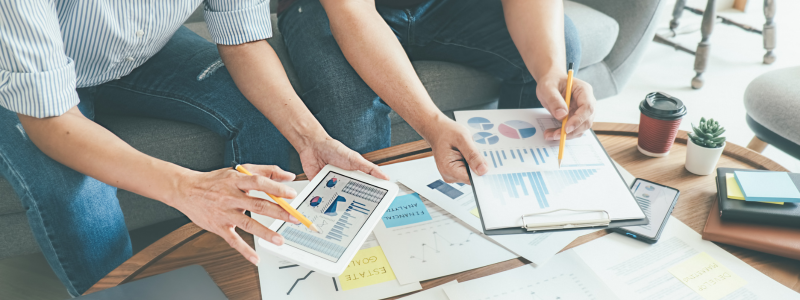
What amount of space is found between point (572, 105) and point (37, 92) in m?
0.85

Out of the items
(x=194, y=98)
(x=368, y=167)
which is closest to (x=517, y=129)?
(x=368, y=167)

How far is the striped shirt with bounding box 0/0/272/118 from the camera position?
69 cm

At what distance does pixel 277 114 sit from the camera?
0.91 metres

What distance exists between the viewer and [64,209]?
33.2 inches

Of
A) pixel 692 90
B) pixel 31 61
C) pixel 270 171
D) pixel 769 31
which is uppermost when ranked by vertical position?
pixel 31 61

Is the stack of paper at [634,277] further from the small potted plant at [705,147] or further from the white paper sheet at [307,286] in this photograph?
the small potted plant at [705,147]

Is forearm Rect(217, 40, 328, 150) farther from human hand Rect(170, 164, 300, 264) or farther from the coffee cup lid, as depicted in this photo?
the coffee cup lid

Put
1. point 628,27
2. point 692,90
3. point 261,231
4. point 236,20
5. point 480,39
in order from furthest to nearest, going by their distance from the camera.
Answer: point 692,90 → point 628,27 → point 480,39 → point 236,20 → point 261,231

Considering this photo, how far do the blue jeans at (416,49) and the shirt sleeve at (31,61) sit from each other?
50 cm

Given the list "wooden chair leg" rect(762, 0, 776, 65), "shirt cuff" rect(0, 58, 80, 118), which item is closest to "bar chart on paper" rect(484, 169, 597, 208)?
"shirt cuff" rect(0, 58, 80, 118)

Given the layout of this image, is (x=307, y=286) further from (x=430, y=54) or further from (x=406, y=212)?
(x=430, y=54)

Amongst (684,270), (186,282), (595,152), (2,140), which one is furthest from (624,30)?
(2,140)

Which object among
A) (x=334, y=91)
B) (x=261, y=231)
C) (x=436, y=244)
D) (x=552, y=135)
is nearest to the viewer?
(x=261, y=231)

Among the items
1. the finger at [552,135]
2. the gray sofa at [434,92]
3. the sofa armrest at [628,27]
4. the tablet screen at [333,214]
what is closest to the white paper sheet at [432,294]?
the tablet screen at [333,214]
